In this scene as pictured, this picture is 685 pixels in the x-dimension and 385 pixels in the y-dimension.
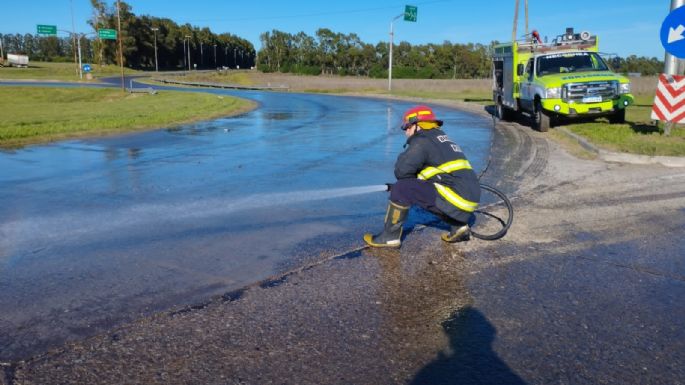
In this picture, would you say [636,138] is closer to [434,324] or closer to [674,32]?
[674,32]

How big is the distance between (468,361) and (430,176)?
2252 mm

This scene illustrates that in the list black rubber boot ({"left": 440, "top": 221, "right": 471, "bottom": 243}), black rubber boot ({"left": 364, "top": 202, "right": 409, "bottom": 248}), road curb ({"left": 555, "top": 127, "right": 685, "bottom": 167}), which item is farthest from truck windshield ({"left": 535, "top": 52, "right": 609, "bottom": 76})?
black rubber boot ({"left": 364, "top": 202, "right": 409, "bottom": 248})

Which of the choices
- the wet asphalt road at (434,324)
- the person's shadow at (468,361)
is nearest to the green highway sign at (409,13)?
the wet asphalt road at (434,324)

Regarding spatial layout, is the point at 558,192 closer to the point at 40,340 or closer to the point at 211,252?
the point at 211,252

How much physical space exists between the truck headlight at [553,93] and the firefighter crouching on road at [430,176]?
38.2ft

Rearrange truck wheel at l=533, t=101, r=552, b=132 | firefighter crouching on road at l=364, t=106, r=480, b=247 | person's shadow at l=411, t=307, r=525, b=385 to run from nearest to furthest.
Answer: person's shadow at l=411, t=307, r=525, b=385, firefighter crouching on road at l=364, t=106, r=480, b=247, truck wheel at l=533, t=101, r=552, b=132

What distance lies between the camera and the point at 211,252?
17.7ft

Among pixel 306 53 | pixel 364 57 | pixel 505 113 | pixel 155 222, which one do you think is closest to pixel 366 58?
pixel 364 57

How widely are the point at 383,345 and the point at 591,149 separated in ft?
32.5

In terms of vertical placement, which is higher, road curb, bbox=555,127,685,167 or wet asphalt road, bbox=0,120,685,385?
road curb, bbox=555,127,685,167

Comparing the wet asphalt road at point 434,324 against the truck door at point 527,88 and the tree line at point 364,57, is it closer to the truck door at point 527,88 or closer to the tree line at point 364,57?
the truck door at point 527,88

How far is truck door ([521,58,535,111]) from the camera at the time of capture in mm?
17264

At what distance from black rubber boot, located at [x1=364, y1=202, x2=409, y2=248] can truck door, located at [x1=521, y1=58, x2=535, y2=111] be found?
12985 millimetres

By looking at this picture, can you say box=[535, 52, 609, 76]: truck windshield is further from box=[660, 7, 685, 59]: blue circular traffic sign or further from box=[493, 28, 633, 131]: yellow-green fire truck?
box=[660, 7, 685, 59]: blue circular traffic sign
